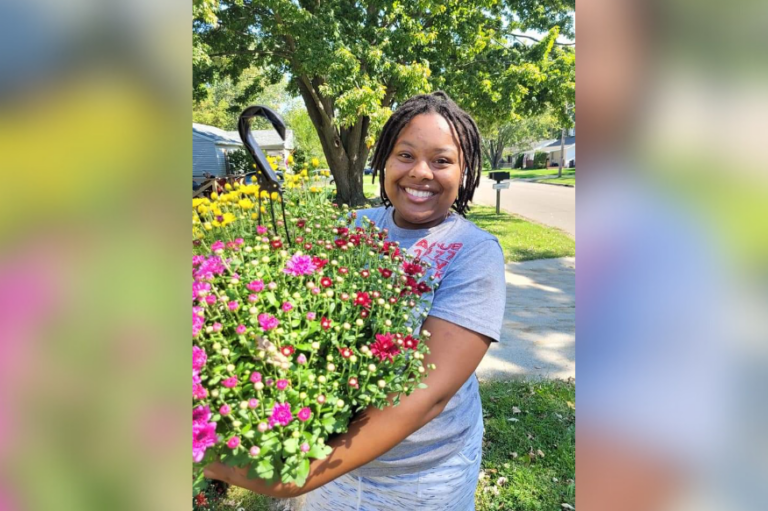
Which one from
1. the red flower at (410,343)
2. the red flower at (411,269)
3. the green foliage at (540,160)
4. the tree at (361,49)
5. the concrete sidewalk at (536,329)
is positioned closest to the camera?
the red flower at (410,343)

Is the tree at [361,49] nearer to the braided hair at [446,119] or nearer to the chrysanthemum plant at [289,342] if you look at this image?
the braided hair at [446,119]

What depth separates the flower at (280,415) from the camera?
2.40 feet

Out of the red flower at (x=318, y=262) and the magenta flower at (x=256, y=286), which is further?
the red flower at (x=318, y=262)

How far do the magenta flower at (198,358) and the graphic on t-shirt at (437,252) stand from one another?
0.66 meters

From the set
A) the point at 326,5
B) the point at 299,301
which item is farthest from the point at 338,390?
the point at 326,5

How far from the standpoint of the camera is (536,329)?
5.47 m
